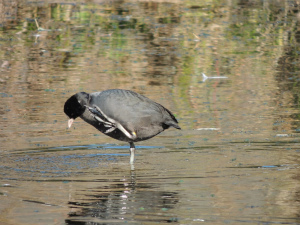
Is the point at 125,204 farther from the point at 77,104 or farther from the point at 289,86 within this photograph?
the point at 289,86

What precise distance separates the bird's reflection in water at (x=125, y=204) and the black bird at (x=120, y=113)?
2.99 feet

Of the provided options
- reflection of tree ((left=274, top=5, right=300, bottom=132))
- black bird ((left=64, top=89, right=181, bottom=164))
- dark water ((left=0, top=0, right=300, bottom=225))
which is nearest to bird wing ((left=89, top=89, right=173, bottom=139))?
black bird ((left=64, top=89, right=181, bottom=164))

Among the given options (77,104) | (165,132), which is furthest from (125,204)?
(165,132)

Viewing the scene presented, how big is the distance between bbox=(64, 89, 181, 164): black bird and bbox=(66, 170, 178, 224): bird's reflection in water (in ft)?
2.99

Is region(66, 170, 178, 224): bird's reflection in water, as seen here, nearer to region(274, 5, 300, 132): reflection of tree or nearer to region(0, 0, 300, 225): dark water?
region(0, 0, 300, 225): dark water

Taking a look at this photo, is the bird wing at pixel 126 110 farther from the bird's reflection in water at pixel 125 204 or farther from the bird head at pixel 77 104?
the bird's reflection in water at pixel 125 204

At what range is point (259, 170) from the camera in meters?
7.27

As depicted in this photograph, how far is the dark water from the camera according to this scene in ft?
20.1

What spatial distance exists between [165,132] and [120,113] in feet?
5.24

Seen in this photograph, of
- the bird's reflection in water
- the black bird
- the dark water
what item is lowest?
the dark water

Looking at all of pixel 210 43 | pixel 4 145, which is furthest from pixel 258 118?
pixel 210 43

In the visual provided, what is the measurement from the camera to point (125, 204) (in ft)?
20.1

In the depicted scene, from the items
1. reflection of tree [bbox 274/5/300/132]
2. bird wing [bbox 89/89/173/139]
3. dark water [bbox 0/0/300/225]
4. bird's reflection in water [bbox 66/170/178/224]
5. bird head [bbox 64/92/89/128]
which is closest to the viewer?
bird's reflection in water [bbox 66/170/178/224]

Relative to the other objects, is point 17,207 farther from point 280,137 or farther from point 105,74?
point 105,74
